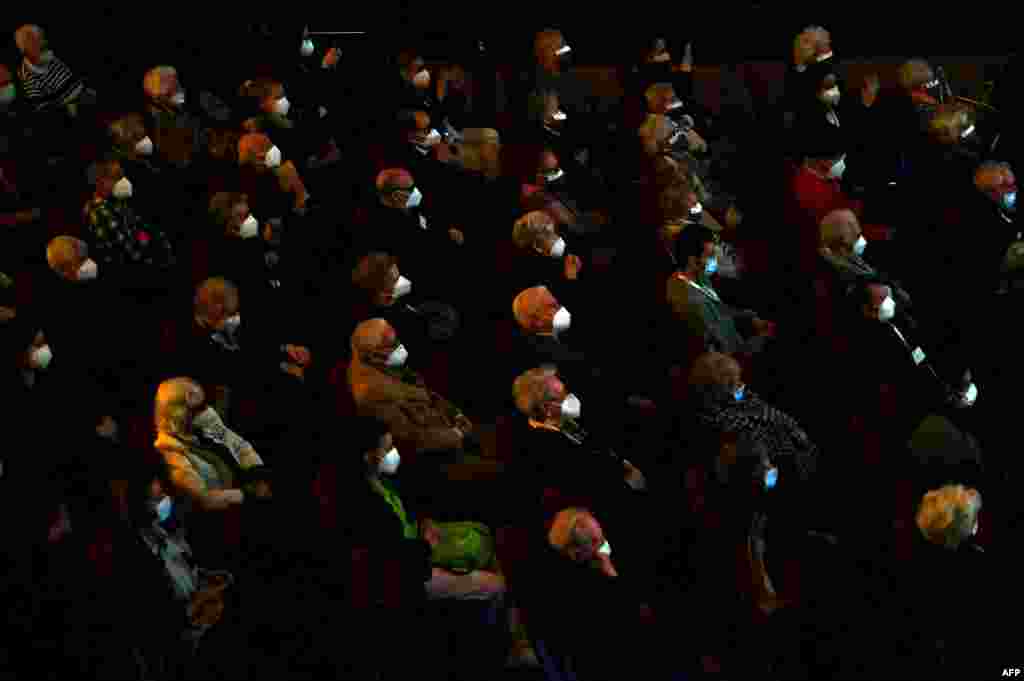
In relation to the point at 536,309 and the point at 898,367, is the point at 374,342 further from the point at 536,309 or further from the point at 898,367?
the point at 898,367

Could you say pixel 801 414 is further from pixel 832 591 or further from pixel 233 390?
pixel 233 390

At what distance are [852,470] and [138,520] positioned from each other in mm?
2778

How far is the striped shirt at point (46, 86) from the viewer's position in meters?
6.96

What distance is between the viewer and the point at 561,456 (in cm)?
482

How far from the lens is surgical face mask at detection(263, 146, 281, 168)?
650 cm

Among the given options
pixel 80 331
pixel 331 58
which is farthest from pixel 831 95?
pixel 80 331

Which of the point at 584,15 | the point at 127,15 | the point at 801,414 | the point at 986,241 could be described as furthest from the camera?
→ the point at 584,15

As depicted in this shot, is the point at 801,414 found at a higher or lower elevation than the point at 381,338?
lower

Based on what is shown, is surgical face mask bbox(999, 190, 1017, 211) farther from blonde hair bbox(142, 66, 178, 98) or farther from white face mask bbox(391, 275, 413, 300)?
blonde hair bbox(142, 66, 178, 98)

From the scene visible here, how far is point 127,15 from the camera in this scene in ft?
27.2

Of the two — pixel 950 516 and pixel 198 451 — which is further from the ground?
pixel 950 516

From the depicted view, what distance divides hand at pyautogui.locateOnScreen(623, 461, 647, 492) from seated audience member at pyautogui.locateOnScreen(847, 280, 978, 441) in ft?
3.75

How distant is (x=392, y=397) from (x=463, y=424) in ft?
1.18

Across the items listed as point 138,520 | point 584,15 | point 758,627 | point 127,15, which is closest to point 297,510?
point 138,520
